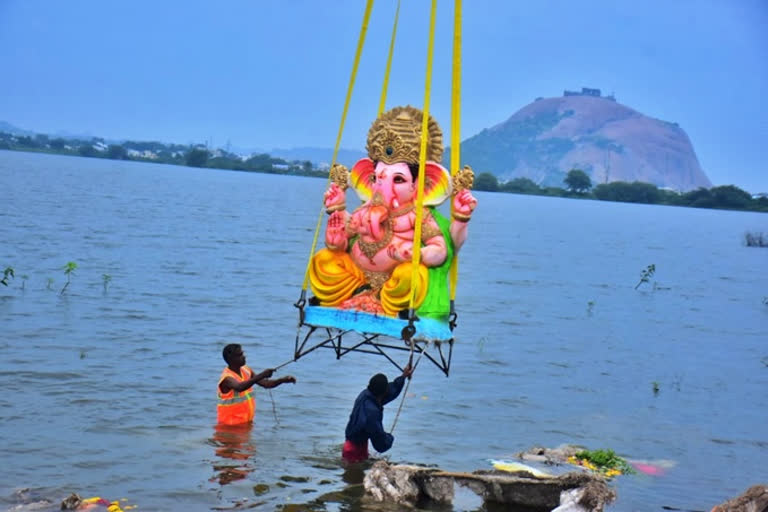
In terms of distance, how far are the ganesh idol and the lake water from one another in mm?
2476

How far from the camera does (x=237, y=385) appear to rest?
13.7 meters

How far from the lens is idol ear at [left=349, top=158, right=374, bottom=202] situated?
13180mm

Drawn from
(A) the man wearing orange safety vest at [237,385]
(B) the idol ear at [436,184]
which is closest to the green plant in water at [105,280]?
(A) the man wearing orange safety vest at [237,385]

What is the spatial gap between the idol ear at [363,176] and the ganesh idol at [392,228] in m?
0.01

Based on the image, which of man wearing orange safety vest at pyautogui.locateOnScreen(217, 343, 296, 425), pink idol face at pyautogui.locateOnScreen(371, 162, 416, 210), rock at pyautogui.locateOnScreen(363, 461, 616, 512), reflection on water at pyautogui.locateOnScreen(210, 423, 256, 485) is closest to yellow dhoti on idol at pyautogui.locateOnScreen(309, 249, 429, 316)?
pink idol face at pyautogui.locateOnScreen(371, 162, 416, 210)

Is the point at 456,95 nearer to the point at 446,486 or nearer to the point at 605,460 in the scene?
the point at 446,486

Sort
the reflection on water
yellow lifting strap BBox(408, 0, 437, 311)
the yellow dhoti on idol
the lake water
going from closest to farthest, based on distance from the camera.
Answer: yellow lifting strap BBox(408, 0, 437, 311), the yellow dhoti on idol, the reflection on water, the lake water

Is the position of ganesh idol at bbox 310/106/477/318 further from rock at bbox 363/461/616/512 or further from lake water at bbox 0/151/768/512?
lake water at bbox 0/151/768/512

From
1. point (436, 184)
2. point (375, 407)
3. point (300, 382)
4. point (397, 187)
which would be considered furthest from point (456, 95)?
point (300, 382)

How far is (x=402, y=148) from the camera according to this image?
12742 mm

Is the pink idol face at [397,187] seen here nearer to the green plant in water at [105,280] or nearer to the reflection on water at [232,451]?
the reflection on water at [232,451]

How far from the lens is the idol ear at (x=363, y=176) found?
519 inches

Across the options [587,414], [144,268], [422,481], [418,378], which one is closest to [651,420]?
[587,414]

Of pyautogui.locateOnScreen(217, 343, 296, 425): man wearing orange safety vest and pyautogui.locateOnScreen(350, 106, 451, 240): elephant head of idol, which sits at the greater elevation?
pyautogui.locateOnScreen(350, 106, 451, 240): elephant head of idol
